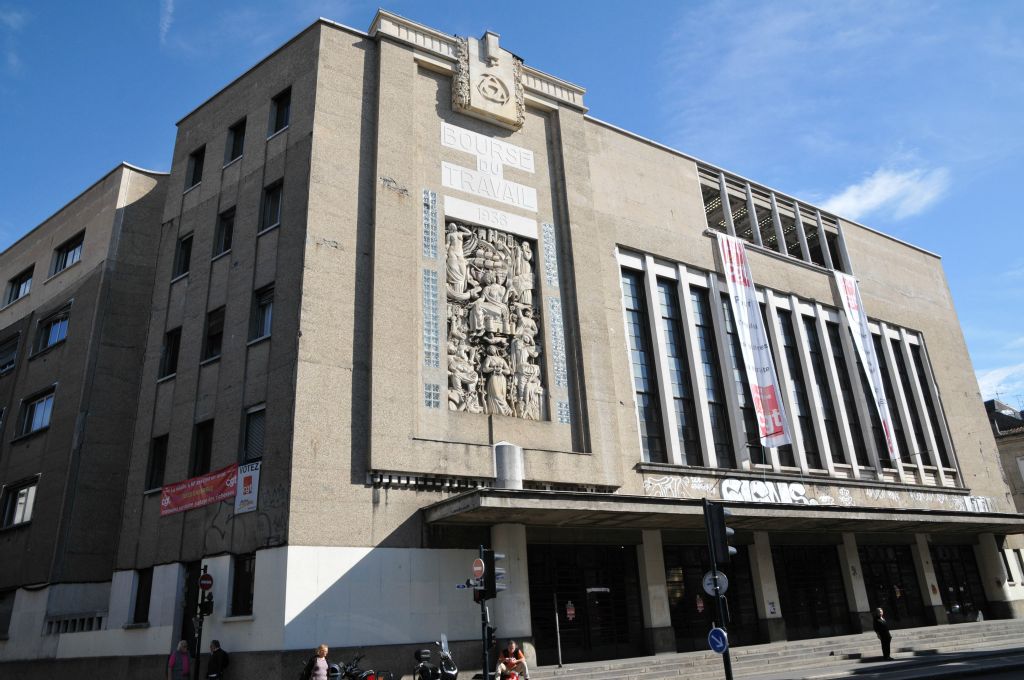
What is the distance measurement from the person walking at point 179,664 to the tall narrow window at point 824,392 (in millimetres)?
24178

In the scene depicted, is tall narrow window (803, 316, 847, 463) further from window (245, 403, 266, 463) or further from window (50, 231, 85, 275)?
window (50, 231, 85, 275)

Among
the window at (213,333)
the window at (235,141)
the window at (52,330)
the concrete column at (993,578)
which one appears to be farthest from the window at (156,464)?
the concrete column at (993,578)

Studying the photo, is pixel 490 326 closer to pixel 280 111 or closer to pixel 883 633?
pixel 280 111

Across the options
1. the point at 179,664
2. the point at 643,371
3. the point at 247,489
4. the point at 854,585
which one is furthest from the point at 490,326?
the point at 854,585

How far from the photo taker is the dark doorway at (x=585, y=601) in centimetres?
2099

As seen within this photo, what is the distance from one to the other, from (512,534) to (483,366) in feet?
16.2

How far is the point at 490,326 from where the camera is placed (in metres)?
22.8

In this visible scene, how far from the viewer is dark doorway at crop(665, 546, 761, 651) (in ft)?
77.0

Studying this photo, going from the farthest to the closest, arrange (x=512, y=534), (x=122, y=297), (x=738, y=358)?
1. (x=738, y=358)
2. (x=122, y=297)
3. (x=512, y=534)

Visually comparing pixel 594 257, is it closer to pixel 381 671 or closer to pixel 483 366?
pixel 483 366

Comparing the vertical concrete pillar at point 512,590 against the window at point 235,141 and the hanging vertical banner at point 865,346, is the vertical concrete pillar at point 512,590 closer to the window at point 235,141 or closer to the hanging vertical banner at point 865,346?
the window at point 235,141

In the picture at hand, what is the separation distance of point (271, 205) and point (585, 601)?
15.1 m

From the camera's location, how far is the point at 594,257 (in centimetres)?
2614

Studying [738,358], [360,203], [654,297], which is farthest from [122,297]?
[738,358]
